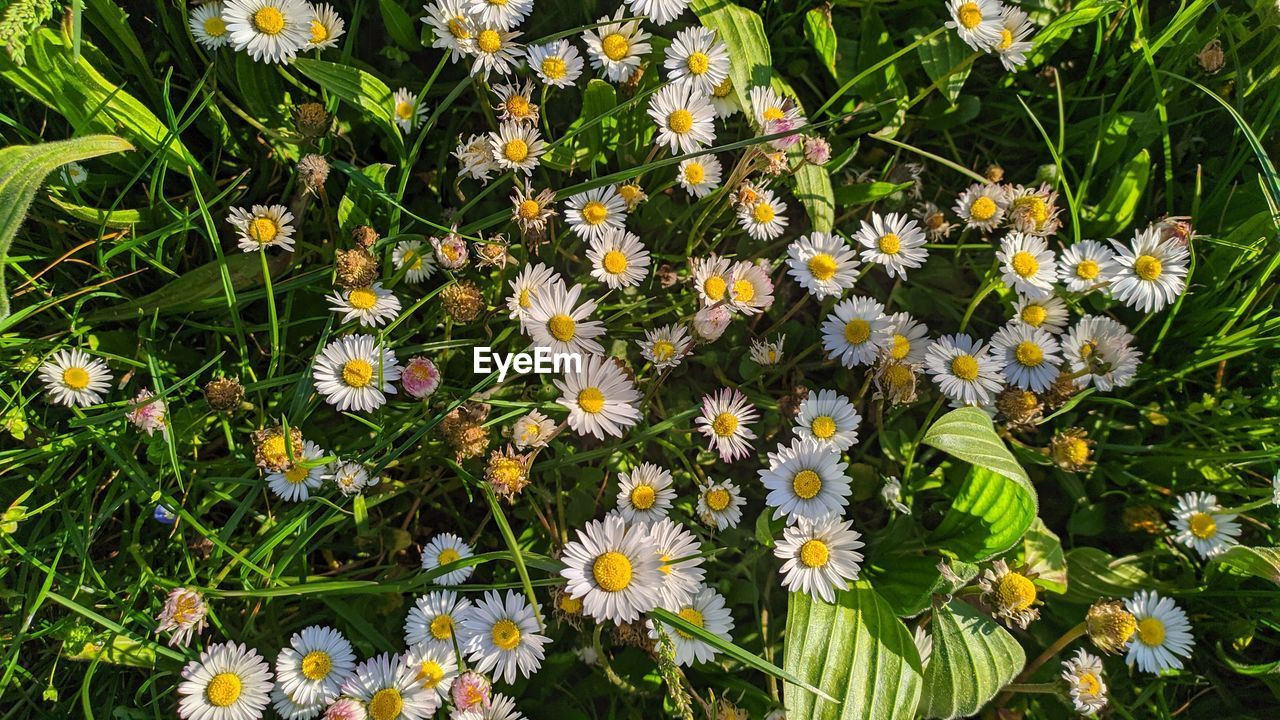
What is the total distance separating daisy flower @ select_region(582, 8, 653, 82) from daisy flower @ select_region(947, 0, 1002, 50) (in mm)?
1025

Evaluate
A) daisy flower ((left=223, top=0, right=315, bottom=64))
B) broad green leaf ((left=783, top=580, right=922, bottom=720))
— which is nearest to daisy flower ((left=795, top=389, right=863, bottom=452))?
broad green leaf ((left=783, top=580, right=922, bottom=720))

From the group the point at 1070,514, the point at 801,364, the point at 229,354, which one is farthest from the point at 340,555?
the point at 1070,514

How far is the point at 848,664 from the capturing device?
2.53 meters

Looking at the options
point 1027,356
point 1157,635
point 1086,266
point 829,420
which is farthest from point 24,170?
point 1157,635

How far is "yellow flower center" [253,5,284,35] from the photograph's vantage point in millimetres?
2580

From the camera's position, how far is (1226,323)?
2.88 meters

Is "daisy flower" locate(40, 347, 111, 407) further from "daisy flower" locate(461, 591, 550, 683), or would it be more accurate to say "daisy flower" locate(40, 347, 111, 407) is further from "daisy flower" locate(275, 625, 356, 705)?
"daisy flower" locate(461, 591, 550, 683)

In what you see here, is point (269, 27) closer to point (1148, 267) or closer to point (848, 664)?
point (848, 664)

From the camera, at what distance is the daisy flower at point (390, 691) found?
2389 millimetres

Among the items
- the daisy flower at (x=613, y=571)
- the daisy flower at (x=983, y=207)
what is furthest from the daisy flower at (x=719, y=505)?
the daisy flower at (x=983, y=207)

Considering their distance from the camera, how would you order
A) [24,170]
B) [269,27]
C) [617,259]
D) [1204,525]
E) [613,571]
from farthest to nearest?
[1204,525]
[617,259]
[269,27]
[613,571]
[24,170]

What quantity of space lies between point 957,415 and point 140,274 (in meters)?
2.55

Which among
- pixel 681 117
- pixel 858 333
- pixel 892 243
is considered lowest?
pixel 858 333

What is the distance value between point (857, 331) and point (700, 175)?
0.71m
